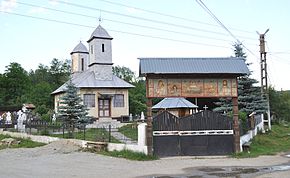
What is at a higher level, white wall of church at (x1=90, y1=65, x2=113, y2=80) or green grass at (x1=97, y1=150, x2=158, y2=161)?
white wall of church at (x1=90, y1=65, x2=113, y2=80)

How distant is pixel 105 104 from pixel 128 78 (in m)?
51.0

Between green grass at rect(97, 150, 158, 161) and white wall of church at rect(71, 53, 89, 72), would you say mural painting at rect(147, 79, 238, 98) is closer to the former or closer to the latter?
green grass at rect(97, 150, 158, 161)

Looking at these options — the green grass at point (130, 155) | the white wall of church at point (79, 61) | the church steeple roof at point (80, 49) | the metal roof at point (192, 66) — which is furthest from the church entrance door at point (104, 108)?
the metal roof at point (192, 66)

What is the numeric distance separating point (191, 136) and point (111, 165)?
4.51 metres

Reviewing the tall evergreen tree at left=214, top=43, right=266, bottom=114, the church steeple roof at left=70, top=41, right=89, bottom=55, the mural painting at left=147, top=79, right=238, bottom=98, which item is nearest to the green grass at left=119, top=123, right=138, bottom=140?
the mural painting at left=147, top=79, right=238, bottom=98

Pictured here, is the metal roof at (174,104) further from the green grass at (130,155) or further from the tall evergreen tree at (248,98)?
the green grass at (130,155)

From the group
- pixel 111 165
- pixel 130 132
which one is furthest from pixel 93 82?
pixel 111 165

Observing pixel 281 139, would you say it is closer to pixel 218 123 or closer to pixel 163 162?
pixel 218 123

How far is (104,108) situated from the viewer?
135ft

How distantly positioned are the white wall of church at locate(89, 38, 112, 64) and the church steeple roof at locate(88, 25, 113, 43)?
1.07 feet

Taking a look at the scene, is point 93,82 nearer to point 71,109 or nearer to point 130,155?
point 71,109

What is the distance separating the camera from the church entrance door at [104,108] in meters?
40.9

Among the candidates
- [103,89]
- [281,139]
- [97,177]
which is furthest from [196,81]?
[103,89]

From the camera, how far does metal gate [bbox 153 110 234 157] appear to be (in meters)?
18.4
